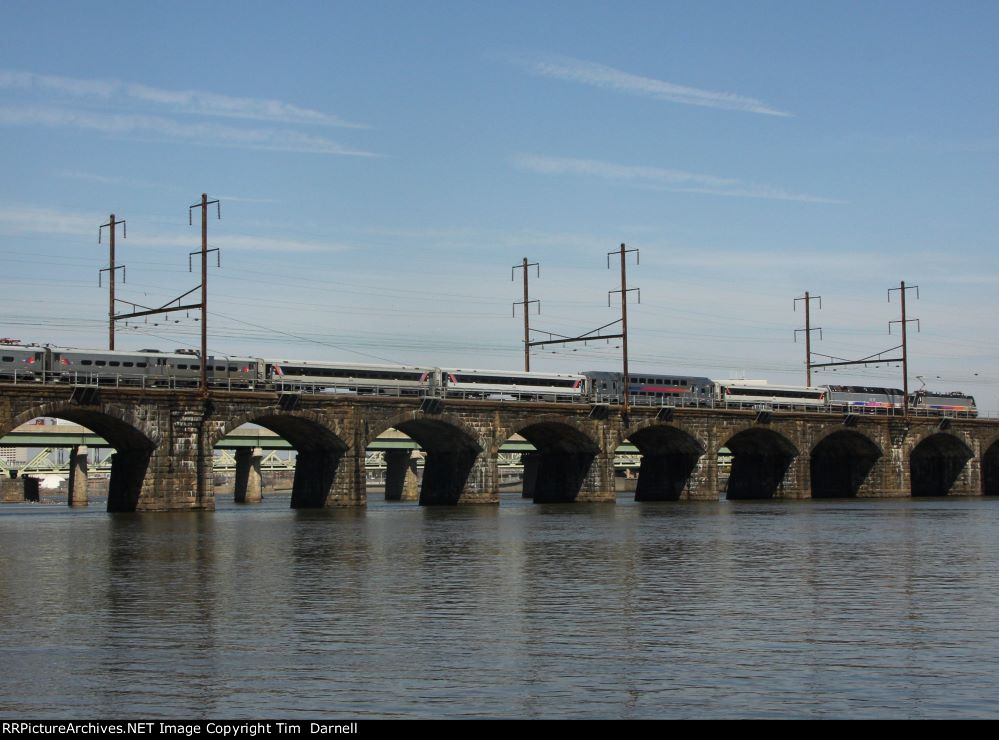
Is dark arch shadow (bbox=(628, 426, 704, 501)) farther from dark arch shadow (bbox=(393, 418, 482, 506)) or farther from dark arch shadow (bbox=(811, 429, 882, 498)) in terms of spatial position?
dark arch shadow (bbox=(811, 429, 882, 498))

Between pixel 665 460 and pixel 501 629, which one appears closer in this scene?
pixel 501 629

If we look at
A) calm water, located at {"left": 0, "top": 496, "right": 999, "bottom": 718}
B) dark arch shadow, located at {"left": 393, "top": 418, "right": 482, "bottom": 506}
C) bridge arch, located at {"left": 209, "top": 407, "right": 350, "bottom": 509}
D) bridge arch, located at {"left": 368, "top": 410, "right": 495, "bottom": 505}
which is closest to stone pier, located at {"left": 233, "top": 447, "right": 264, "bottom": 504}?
bridge arch, located at {"left": 368, "top": 410, "right": 495, "bottom": 505}

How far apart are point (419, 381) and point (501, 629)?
2599 inches

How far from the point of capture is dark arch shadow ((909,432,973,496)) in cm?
12356

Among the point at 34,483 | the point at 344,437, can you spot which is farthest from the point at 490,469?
the point at 34,483

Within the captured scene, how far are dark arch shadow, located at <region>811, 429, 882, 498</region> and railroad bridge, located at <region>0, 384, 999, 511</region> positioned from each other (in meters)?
0.14

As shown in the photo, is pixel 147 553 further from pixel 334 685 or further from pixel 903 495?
pixel 903 495

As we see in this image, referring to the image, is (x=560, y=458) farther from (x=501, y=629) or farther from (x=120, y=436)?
(x=501, y=629)

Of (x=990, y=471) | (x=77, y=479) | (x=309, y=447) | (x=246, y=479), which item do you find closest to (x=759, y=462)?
(x=990, y=471)

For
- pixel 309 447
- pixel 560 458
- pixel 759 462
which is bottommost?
pixel 759 462

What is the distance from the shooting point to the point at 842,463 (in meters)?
120

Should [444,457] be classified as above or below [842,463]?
above

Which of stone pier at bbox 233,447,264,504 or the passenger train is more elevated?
the passenger train

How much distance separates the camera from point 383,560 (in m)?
43.4
